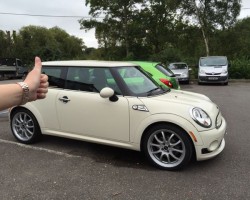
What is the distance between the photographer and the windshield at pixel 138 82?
15.6ft

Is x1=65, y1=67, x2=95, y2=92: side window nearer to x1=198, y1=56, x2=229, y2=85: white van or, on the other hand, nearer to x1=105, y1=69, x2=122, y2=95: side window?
x1=105, y1=69, x2=122, y2=95: side window

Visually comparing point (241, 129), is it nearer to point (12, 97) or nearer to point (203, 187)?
point (203, 187)

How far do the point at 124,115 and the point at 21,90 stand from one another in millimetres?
3086

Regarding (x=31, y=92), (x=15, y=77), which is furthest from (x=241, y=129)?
(x=15, y=77)

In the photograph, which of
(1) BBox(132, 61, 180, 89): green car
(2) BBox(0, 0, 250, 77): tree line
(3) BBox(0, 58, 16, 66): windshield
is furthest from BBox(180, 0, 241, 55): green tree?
(1) BBox(132, 61, 180, 89): green car

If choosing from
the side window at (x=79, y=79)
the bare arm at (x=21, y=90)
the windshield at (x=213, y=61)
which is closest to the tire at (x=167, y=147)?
the side window at (x=79, y=79)

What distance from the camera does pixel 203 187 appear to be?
379 centimetres

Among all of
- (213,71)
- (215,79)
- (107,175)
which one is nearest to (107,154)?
(107,175)

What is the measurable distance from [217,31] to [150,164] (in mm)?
26192

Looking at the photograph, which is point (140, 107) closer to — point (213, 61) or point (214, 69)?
point (214, 69)

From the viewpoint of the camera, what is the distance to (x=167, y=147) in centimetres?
435

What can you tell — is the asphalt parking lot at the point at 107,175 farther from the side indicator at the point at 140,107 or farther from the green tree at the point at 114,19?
the green tree at the point at 114,19

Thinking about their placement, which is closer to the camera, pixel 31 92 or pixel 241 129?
pixel 31 92

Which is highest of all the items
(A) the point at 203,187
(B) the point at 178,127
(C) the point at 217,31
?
(C) the point at 217,31
